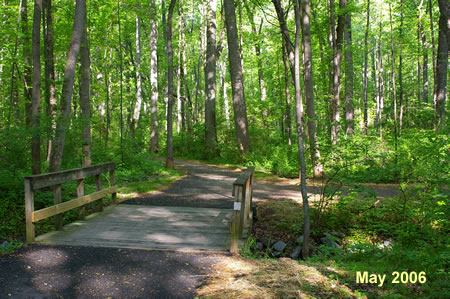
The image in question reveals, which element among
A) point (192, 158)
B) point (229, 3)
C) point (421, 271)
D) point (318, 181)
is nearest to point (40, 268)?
point (421, 271)

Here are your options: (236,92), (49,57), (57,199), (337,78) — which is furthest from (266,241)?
(236,92)

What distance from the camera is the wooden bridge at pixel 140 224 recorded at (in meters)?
5.34

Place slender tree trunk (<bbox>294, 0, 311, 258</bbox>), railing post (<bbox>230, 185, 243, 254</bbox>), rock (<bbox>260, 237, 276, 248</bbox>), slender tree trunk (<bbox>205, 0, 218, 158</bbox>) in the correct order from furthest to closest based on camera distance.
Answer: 1. slender tree trunk (<bbox>205, 0, 218, 158</bbox>)
2. rock (<bbox>260, 237, 276, 248</bbox>)
3. slender tree trunk (<bbox>294, 0, 311, 258</bbox>)
4. railing post (<bbox>230, 185, 243, 254</bbox>)

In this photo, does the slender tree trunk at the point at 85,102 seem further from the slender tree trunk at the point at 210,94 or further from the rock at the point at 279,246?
the slender tree trunk at the point at 210,94

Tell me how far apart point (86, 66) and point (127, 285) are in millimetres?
9970

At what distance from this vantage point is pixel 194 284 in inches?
154

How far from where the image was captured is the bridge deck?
550 centimetres

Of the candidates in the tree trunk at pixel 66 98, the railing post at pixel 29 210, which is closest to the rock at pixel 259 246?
the railing post at pixel 29 210

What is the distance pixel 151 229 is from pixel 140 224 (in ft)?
1.64

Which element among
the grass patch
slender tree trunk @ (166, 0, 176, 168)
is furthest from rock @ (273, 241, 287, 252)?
slender tree trunk @ (166, 0, 176, 168)

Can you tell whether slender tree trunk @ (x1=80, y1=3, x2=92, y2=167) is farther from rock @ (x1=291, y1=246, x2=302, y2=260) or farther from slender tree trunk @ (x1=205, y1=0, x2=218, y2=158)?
slender tree trunk @ (x1=205, y1=0, x2=218, y2=158)

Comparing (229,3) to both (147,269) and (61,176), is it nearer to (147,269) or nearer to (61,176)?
(61,176)

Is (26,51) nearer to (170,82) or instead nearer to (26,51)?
(26,51)

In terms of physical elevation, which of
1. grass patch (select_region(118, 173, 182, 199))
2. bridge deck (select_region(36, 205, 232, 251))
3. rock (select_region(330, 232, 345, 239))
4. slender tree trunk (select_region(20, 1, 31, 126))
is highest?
slender tree trunk (select_region(20, 1, 31, 126))
